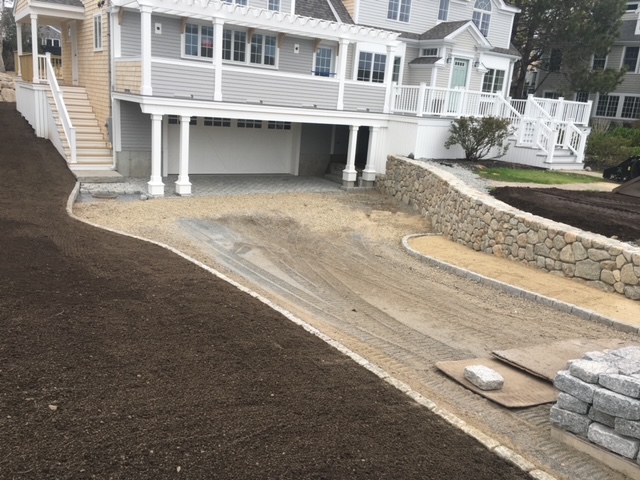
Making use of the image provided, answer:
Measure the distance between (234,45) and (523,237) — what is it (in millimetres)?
11740

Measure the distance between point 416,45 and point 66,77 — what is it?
1446cm

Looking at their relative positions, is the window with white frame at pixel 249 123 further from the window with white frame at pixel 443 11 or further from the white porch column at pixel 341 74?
the window with white frame at pixel 443 11

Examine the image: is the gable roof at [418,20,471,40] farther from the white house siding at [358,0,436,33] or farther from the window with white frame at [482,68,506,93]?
the window with white frame at [482,68,506,93]

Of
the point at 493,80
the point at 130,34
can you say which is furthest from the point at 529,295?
the point at 493,80

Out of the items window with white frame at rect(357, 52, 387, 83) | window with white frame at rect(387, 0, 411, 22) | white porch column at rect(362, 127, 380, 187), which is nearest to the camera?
white porch column at rect(362, 127, 380, 187)

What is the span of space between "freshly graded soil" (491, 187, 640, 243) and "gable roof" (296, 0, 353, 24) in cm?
1081

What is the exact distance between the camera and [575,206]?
1173 centimetres

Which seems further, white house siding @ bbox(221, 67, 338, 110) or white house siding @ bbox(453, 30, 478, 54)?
white house siding @ bbox(453, 30, 478, 54)

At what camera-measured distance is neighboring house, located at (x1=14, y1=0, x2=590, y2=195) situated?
1482 cm

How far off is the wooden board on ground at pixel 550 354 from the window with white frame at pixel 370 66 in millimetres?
15901

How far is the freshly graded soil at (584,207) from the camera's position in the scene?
10227 millimetres

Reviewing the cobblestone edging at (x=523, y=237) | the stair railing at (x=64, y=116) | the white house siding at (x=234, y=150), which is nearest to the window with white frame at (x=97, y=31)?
the stair railing at (x=64, y=116)

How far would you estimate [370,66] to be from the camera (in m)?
21.0

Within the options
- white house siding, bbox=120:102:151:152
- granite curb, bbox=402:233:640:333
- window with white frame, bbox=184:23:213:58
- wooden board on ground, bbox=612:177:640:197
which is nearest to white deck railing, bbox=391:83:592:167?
wooden board on ground, bbox=612:177:640:197
